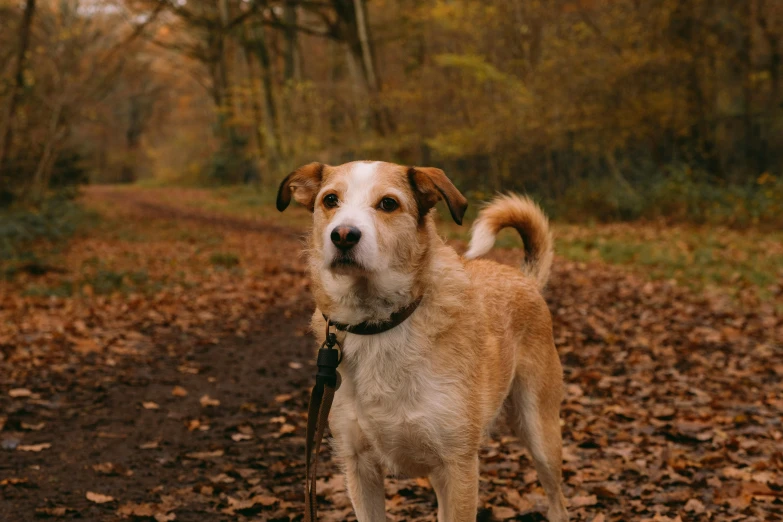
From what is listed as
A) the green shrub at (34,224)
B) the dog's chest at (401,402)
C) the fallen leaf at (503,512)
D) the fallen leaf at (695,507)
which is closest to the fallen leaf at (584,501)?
the fallen leaf at (503,512)

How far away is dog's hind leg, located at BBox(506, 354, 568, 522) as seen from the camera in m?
3.77

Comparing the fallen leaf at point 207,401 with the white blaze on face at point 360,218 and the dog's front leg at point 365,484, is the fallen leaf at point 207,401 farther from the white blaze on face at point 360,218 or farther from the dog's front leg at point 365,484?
the white blaze on face at point 360,218

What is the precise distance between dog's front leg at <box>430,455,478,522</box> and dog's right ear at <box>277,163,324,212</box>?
1.36m

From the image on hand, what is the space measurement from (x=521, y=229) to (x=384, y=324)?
5.21 ft

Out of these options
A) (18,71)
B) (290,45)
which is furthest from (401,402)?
(290,45)

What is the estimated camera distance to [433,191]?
125 inches

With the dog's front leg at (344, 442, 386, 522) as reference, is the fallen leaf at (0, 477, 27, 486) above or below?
below

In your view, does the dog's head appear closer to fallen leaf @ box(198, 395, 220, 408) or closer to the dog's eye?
the dog's eye

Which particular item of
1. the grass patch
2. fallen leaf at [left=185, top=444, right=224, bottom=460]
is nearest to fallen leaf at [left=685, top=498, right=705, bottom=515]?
fallen leaf at [left=185, top=444, right=224, bottom=460]

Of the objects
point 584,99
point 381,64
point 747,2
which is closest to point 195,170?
point 381,64

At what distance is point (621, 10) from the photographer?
18.0 meters

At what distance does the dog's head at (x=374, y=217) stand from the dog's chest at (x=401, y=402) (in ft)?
1.05

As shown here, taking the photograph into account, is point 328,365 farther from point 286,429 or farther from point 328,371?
point 286,429

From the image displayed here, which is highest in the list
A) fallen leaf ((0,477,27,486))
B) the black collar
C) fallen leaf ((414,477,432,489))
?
the black collar
